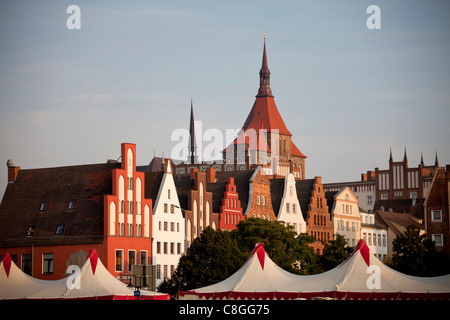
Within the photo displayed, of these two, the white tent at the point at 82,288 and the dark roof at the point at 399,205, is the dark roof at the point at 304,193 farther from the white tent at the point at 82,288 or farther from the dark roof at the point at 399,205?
the white tent at the point at 82,288

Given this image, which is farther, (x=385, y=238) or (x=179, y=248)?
(x=385, y=238)

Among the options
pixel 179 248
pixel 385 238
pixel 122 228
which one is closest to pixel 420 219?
pixel 385 238

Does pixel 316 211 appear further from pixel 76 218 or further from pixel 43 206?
pixel 76 218

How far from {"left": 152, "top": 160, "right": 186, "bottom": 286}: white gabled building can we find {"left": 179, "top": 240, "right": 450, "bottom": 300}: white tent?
22.3 meters

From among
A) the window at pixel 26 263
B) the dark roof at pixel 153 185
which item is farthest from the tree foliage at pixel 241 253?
the window at pixel 26 263

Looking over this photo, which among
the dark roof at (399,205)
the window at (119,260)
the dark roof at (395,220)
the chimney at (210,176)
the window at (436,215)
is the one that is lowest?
the window at (119,260)

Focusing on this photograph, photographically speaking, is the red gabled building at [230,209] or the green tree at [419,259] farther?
the red gabled building at [230,209]

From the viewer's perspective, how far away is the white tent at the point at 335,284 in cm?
7881

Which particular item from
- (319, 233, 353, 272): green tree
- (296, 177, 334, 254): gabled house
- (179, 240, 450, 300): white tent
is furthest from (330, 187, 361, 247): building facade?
(179, 240, 450, 300): white tent

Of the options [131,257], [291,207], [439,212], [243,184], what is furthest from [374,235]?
[131,257]

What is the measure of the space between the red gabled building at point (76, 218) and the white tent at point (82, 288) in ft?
45.7
